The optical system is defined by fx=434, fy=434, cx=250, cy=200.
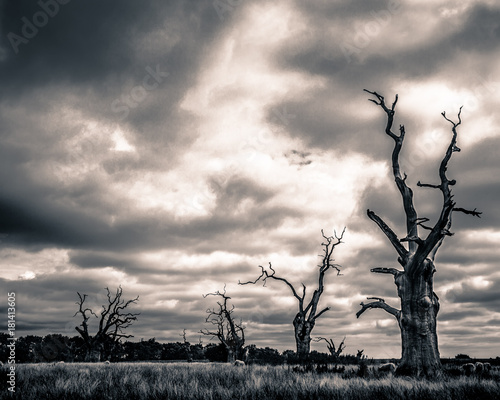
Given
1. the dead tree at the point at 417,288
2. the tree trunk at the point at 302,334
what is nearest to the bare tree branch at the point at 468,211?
the dead tree at the point at 417,288

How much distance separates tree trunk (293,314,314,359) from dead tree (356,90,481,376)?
15.1 metres

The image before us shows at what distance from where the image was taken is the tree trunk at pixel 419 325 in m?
14.3

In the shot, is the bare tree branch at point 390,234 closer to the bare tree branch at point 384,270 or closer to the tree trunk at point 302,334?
the bare tree branch at point 384,270

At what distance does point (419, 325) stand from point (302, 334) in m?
16.7

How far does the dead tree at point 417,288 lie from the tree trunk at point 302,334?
1514 cm

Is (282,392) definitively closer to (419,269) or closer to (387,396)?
(387,396)

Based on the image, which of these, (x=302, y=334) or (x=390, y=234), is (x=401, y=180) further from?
(x=302, y=334)

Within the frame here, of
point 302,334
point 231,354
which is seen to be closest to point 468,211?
point 302,334

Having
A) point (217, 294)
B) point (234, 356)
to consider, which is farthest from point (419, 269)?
point (234, 356)

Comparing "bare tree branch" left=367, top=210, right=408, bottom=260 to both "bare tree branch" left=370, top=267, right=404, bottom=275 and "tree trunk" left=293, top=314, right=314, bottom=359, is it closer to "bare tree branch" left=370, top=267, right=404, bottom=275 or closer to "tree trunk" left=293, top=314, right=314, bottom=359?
"bare tree branch" left=370, top=267, right=404, bottom=275

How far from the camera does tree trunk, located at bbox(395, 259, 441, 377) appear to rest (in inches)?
562

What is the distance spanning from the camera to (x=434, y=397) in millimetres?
7297

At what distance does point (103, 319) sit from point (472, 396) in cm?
4290

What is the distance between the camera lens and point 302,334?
30312 millimetres
